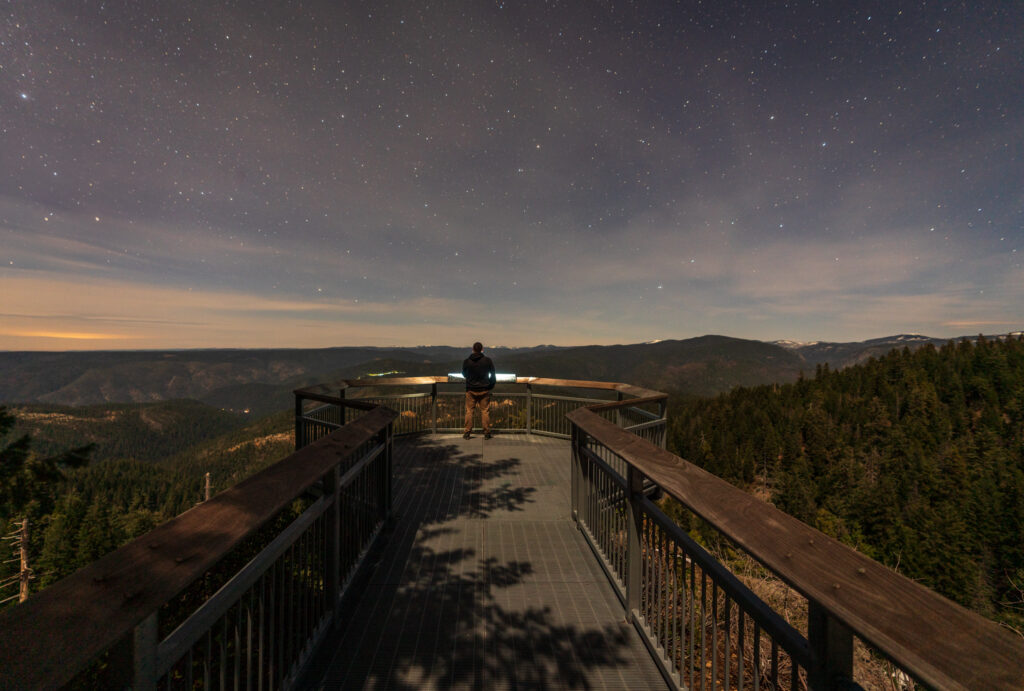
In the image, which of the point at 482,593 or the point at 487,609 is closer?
the point at 487,609

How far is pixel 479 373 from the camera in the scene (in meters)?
8.59

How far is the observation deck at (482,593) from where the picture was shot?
1.09 m

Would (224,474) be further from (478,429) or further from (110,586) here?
(110,586)

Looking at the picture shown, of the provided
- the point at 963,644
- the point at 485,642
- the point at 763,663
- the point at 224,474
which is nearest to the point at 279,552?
the point at 485,642

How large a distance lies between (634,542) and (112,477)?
116 m

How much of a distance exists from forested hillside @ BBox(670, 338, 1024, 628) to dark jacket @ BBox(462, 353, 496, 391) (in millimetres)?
41895

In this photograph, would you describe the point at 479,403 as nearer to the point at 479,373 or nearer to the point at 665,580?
the point at 479,373

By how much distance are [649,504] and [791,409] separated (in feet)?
303

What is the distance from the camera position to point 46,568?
27.3m

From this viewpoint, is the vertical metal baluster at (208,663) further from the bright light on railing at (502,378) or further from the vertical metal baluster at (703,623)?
the bright light on railing at (502,378)

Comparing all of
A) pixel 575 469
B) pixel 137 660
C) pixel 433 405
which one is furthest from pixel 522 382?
pixel 137 660

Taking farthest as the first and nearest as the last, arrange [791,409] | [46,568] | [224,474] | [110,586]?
1. [224,474]
2. [791,409]
3. [46,568]
4. [110,586]

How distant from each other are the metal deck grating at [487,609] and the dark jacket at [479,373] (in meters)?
2.98

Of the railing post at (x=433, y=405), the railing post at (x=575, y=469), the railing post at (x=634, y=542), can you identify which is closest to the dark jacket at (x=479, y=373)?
the railing post at (x=433, y=405)
